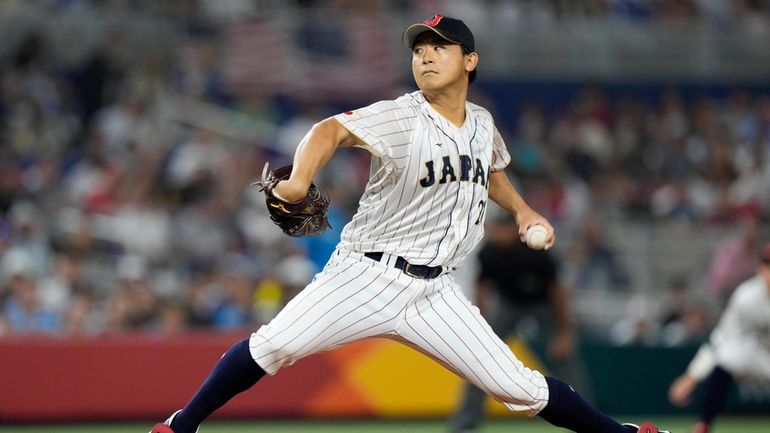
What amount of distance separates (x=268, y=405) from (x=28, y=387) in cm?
210

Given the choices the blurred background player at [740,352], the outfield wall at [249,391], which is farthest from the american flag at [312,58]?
the blurred background player at [740,352]

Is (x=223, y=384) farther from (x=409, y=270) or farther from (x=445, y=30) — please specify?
(x=445, y=30)

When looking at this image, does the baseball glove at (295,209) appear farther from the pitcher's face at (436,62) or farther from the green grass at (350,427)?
the green grass at (350,427)

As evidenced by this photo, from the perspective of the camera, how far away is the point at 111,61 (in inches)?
625

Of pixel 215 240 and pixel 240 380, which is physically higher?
pixel 215 240

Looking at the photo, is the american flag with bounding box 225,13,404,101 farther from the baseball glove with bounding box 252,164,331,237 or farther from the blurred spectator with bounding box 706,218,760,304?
the baseball glove with bounding box 252,164,331,237

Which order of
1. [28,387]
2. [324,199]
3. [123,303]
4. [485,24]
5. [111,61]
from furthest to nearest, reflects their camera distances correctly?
[485,24], [111,61], [123,303], [28,387], [324,199]

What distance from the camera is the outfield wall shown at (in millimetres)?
10938

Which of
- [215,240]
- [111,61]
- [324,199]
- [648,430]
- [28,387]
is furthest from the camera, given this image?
[111,61]

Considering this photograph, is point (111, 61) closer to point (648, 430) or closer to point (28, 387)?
point (28, 387)

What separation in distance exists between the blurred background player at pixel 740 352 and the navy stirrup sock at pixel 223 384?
4395 millimetres

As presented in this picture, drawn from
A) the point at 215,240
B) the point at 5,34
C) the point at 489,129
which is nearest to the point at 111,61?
the point at 5,34

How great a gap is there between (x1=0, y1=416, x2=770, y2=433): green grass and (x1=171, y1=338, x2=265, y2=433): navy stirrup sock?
466 centimetres

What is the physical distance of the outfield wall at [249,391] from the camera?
10.9 meters
